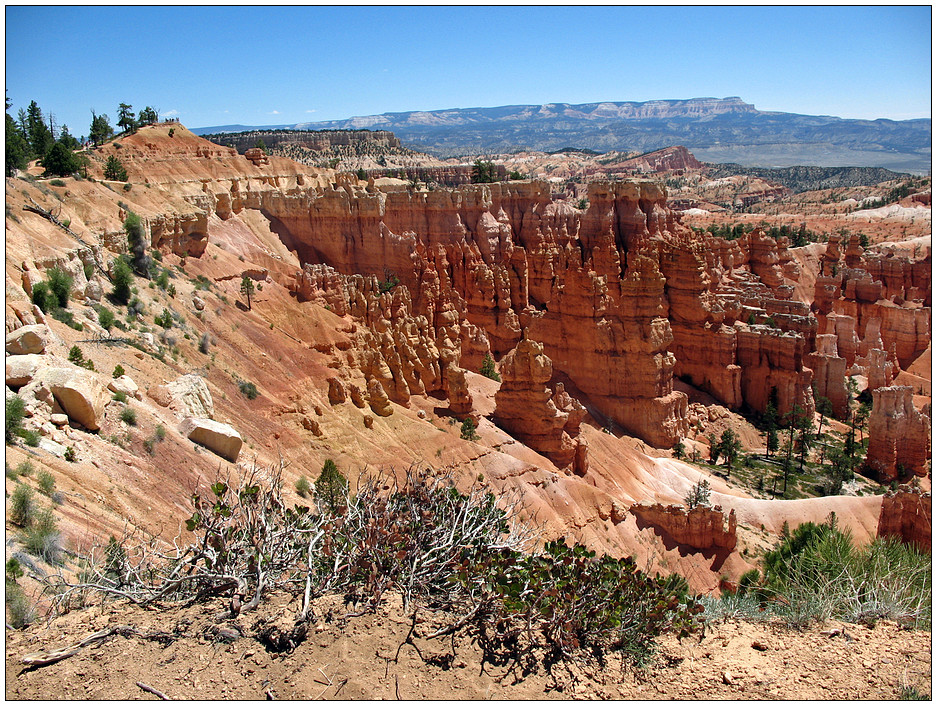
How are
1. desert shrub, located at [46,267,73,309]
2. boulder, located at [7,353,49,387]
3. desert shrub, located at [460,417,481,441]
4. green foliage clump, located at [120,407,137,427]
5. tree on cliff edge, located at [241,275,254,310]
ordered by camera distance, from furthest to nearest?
tree on cliff edge, located at [241,275,254,310] → desert shrub, located at [460,417,481,441] → desert shrub, located at [46,267,73,309] → green foliage clump, located at [120,407,137,427] → boulder, located at [7,353,49,387]

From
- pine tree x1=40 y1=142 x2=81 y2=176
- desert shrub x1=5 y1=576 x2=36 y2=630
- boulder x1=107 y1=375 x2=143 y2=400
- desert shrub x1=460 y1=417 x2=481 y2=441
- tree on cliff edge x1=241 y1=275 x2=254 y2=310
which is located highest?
pine tree x1=40 y1=142 x2=81 y2=176

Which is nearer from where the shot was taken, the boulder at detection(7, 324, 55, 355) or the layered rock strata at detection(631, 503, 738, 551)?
the boulder at detection(7, 324, 55, 355)

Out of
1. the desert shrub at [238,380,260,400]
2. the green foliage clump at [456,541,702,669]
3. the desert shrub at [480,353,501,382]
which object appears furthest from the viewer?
the desert shrub at [480,353,501,382]

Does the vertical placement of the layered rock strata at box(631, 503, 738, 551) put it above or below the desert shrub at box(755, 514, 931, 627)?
below

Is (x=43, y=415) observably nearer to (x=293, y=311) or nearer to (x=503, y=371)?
(x=293, y=311)

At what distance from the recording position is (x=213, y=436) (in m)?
16.0

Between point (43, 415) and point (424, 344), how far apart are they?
15086mm

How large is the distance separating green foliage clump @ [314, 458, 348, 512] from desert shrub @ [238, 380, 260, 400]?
10.4 ft

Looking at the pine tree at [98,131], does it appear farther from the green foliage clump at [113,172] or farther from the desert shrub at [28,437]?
the desert shrub at [28,437]

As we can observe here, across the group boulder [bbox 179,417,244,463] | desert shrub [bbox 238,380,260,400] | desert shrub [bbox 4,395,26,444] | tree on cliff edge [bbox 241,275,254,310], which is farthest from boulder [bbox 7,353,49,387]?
tree on cliff edge [bbox 241,275,254,310]

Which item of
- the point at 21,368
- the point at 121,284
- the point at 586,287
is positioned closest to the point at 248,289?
the point at 121,284

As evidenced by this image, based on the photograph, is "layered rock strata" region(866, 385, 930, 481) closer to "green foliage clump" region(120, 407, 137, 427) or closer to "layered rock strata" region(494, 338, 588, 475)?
"layered rock strata" region(494, 338, 588, 475)

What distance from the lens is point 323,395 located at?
21.6 m

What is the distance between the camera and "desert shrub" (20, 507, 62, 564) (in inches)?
383
